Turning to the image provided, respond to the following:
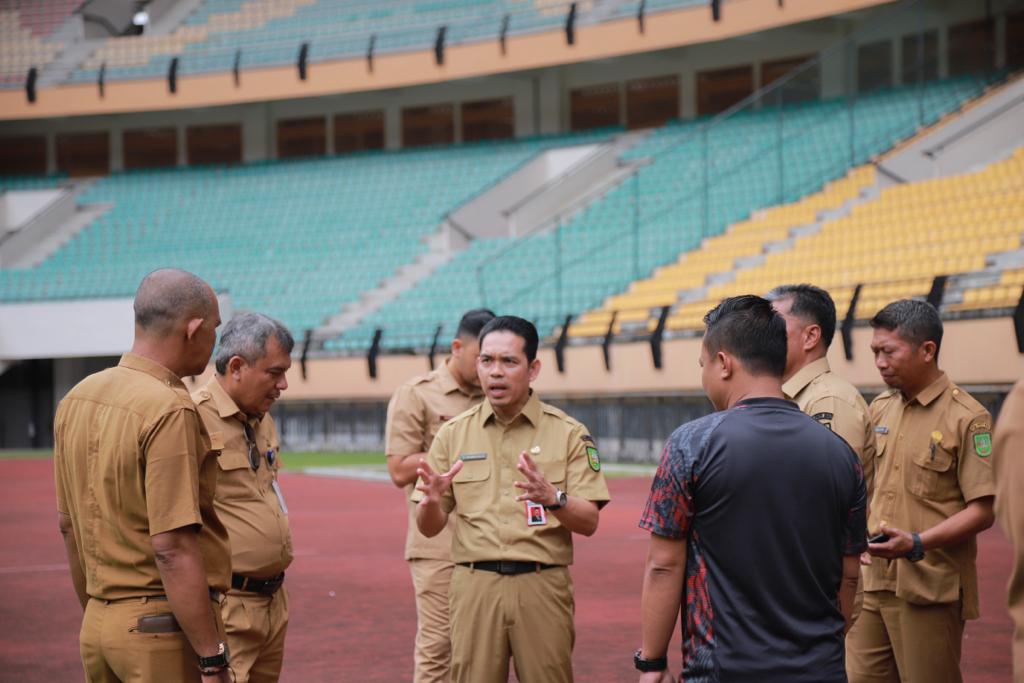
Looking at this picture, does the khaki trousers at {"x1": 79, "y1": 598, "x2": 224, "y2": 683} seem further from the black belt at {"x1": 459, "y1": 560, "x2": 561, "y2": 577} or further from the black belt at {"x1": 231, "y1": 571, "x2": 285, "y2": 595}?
the black belt at {"x1": 459, "y1": 560, "x2": 561, "y2": 577}

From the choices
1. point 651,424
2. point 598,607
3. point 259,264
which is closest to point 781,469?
point 598,607

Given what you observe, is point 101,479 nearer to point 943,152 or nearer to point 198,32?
point 943,152

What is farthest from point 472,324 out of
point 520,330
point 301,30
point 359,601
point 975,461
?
point 301,30

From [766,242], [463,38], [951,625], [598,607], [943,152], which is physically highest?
[463,38]

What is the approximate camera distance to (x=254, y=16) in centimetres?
4316

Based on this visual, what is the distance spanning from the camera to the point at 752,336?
3709mm

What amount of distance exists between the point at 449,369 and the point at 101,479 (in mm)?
3100

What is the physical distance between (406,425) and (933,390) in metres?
2.73

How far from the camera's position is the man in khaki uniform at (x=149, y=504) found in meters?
3.88

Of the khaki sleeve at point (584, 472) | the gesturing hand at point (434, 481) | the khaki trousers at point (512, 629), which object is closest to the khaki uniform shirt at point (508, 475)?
the khaki sleeve at point (584, 472)

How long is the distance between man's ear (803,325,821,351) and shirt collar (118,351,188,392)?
99.3 inches

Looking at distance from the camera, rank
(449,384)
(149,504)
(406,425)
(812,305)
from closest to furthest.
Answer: (149,504) < (812,305) < (406,425) < (449,384)

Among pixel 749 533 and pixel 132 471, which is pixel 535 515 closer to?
pixel 749 533

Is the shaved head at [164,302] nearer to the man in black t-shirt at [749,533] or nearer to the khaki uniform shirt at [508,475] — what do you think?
the khaki uniform shirt at [508,475]
